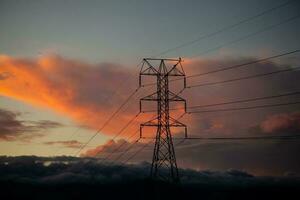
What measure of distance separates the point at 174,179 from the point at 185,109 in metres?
8.37

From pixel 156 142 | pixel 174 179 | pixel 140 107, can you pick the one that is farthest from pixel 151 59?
pixel 174 179

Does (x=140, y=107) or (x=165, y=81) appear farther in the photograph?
(x=165, y=81)

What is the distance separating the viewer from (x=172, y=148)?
194ft

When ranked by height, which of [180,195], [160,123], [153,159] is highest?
[160,123]

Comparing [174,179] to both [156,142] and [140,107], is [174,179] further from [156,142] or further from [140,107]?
[140,107]

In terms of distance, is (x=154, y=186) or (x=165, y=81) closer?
(x=154, y=186)

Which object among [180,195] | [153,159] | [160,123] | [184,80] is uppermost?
[184,80]

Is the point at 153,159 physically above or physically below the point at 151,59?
below

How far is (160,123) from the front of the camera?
60.4m

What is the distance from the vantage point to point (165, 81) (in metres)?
62.6

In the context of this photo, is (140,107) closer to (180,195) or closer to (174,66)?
(174,66)

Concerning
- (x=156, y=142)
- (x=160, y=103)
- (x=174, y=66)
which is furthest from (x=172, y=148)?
(x=174, y=66)

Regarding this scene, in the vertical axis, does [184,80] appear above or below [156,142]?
above

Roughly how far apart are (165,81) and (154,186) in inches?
521
